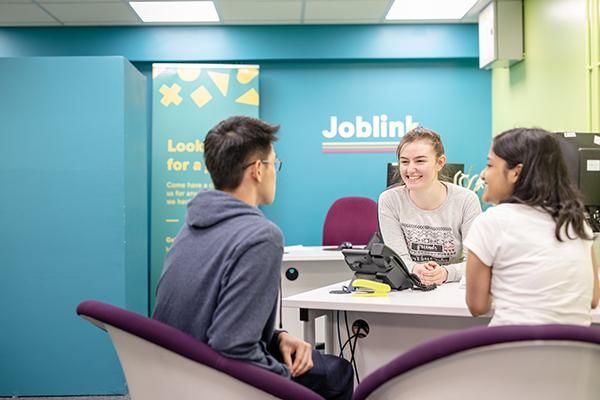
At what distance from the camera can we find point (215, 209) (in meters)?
1.36

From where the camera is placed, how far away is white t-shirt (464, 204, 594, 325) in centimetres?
137

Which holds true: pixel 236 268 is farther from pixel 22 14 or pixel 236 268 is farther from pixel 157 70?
pixel 22 14

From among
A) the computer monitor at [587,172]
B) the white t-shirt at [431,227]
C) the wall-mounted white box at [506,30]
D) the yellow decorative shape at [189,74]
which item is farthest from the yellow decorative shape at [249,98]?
the computer monitor at [587,172]

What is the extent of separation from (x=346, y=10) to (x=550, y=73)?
1.84 metres

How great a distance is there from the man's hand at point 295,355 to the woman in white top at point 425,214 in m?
0.96

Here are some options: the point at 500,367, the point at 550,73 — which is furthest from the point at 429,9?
the point at 500,367

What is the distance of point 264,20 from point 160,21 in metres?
0.98

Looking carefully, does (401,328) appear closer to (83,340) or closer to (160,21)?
(83,340)

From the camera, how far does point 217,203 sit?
4.50 feet

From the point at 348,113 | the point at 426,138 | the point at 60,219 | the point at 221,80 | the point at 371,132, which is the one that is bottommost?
the point at 60,219

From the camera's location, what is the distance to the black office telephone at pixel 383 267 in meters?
2.08

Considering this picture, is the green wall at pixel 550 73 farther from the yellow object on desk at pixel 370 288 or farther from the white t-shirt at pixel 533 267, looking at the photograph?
the white t-shirt at pixel 533 267

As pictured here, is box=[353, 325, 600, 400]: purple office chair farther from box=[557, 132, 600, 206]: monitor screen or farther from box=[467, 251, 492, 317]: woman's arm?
box=[557, 132, 600, 206]: monitor screen

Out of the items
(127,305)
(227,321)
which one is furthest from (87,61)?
(227,321)
